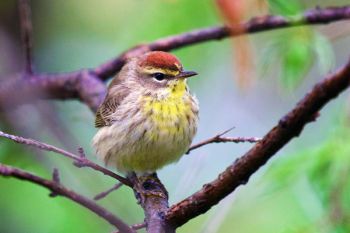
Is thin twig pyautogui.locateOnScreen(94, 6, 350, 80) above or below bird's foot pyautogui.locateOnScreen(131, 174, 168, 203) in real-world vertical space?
above

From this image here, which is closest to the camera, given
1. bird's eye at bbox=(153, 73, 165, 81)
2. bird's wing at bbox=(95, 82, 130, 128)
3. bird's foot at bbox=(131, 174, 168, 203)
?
bird's foot at bbox=(131, 174, 168, 203)

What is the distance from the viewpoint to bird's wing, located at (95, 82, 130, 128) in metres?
4.07

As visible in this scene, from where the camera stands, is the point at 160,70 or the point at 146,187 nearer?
the point at 146,187

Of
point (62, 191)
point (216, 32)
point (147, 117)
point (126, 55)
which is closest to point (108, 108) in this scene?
point (147, 117)

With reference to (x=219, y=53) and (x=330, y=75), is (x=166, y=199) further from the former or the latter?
(x=219, y=53)

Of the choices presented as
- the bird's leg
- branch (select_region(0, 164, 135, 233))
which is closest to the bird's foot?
the bird's leg

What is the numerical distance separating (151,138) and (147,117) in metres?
0.17

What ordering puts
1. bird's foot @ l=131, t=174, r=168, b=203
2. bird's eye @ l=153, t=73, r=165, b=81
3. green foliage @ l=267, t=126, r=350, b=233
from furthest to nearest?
bird's eye @ l=153, t=73, r=165, b=81 < bird's foot @ l=131, t=174, r=168, b=203 < green foliage @ l=267, t=126, r=350, b=233

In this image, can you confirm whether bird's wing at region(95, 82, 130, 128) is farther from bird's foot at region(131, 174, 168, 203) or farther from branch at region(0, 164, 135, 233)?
branch at region(0, 164, 135, 233)

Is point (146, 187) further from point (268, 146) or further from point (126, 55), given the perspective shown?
point (268, 146)

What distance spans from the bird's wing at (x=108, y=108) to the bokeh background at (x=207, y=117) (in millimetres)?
239

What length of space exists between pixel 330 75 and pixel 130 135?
2333 millimetres

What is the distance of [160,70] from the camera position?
4.18 metres

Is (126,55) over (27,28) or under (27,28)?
over
